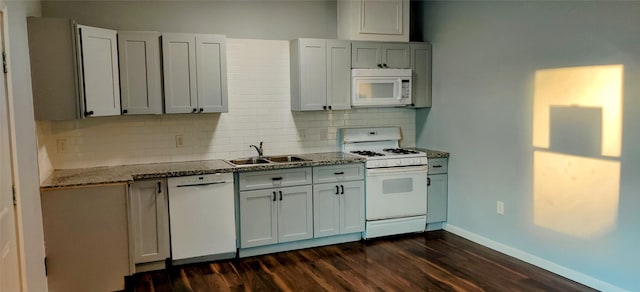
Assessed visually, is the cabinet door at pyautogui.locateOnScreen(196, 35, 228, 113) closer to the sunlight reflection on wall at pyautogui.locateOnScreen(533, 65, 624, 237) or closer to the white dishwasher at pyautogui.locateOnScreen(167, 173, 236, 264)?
the white dishwasher at pyautogui.locateOnScreen(167, 173, 236, 264)

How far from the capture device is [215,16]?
459 cm

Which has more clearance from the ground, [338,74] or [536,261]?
[338,74]

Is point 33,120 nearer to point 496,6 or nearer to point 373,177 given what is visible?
point 373,177

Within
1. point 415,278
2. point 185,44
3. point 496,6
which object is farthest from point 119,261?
point 496,6

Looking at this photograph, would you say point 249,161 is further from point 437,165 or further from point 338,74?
point 437,165

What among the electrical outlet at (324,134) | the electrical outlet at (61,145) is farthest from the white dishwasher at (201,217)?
the electrical outlet at (324,134)

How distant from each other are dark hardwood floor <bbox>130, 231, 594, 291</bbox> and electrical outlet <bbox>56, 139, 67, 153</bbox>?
128cm

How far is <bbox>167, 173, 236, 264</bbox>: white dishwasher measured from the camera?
4051 millimetres

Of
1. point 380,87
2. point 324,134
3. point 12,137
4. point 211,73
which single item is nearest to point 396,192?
point 324,134

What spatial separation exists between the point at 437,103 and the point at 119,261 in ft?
11.5

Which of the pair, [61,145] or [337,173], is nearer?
[61,145]

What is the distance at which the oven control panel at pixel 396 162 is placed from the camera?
15.6ft

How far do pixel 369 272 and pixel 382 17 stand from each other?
8.59 feet

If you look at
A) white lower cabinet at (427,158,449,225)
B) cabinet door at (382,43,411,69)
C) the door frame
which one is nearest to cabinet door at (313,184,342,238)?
white lower cabinet at (427,158,449,225)
